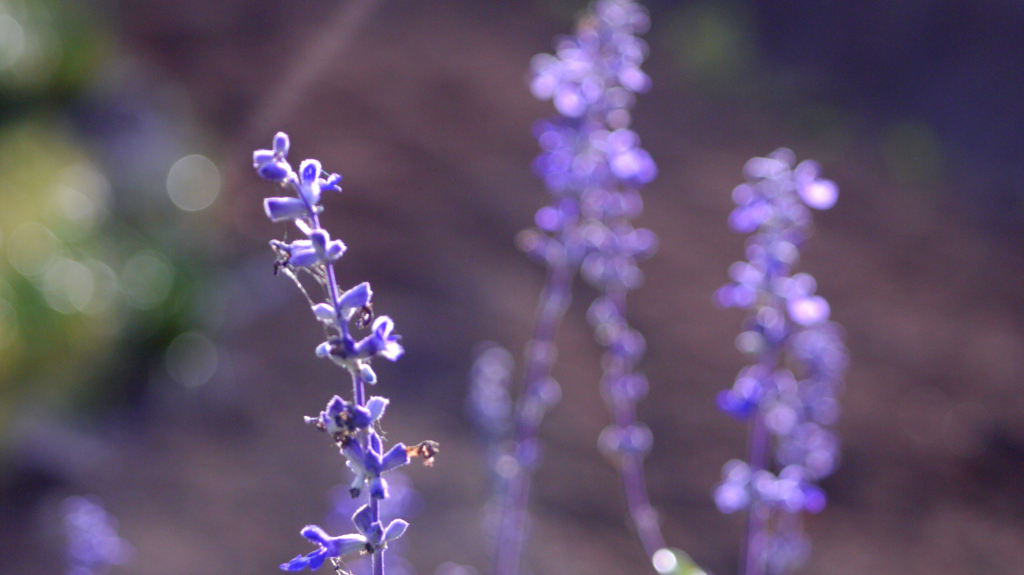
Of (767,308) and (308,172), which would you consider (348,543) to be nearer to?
(308,172)

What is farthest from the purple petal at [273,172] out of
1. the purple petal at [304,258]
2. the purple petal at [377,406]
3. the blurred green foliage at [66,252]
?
the blurred green foliage at [66,252]

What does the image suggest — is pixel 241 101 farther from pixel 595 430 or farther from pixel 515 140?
pixel 595 430

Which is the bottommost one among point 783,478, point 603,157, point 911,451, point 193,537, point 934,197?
point 783,478

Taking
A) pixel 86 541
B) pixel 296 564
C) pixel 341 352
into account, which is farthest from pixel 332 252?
pixel 86 541

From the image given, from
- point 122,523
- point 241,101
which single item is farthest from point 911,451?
point 241,101

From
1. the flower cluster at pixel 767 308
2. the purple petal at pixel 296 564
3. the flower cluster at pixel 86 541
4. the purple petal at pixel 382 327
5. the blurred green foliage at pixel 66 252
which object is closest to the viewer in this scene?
the purple petal at pixel 296 564

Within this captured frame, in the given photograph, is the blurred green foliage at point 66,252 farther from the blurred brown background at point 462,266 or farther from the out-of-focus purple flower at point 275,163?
the out-of-focus purple flower at point 275,163

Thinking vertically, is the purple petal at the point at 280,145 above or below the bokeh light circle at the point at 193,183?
below
